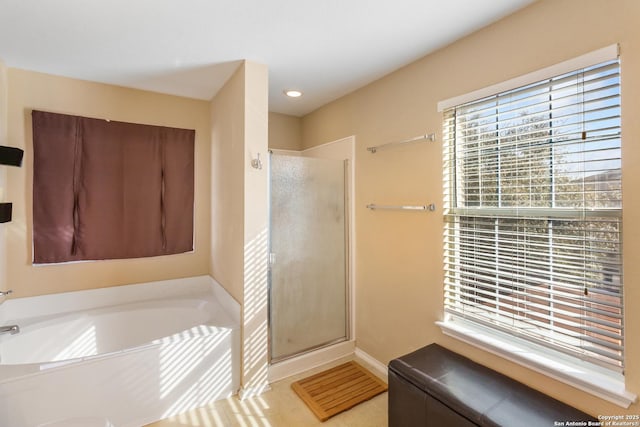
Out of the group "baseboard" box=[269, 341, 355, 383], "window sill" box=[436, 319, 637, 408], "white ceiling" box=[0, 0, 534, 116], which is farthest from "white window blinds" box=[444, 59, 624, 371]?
"baseboard" box=[269, 341, 355, 383]

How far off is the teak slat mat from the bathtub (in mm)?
564

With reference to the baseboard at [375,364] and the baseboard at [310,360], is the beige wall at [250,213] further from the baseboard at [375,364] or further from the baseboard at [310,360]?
the baseboard at [375,364]

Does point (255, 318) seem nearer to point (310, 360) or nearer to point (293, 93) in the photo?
point (310, 360)

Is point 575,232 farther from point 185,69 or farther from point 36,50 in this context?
point 36,50

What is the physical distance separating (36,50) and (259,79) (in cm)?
146

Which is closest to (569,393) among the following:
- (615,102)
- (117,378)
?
(615,102)

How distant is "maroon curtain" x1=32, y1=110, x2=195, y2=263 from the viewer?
2402mm

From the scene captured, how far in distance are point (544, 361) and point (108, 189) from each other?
3264mm

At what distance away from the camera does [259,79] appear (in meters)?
2.24

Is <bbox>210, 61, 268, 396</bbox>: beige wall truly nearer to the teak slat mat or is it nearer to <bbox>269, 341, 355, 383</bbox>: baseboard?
<bbox>269, 341, 355, 383</bbox>: baseboard

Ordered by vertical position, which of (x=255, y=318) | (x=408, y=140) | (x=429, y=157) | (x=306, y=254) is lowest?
(x=255, y=318)

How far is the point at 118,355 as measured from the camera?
1871mm

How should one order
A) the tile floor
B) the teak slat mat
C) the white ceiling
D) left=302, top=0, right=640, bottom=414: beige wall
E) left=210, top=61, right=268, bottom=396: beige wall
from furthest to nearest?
left=210, top=61, right=268, bottom=396: beige wall < the teak slat mat < the tile floor < the white ceiling < left=302, top=0, right=640, bottom=414: beige wall

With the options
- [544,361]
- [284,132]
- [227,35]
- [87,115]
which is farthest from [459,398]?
[87,115]
